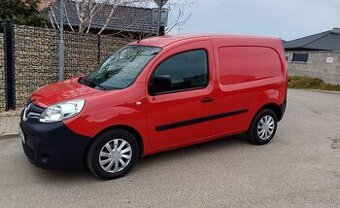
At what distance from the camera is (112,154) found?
4605 millimetres

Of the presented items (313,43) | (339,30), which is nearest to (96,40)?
(313,43)

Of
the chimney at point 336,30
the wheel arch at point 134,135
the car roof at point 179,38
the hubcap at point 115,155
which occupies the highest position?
the chimney at point 336,30

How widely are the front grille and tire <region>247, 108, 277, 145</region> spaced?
318 cm

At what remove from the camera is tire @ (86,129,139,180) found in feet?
14.7

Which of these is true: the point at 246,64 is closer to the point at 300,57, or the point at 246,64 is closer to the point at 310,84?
the point at 310,84

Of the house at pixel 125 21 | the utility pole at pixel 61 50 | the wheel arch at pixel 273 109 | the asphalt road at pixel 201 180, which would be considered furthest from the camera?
the house at pixel 125 21

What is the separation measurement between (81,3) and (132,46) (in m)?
7.11

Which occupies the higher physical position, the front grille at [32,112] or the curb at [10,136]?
the front grille at [32,112]

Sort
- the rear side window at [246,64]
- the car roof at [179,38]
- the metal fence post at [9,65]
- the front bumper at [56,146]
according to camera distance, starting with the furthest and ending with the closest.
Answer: the metal fence post at [9,65] → the rear side window at [246,64] → the car roof at [179,38] → the front bumper at [56,146]

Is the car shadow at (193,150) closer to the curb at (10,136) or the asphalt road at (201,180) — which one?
the asphalt road at (201,180)

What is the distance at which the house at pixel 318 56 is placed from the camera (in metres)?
22.5

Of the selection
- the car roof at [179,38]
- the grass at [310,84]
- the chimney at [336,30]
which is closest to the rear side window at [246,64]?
the car roof at [179,38]

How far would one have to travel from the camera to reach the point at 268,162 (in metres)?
5.40

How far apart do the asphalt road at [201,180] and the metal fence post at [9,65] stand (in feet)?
6.58
